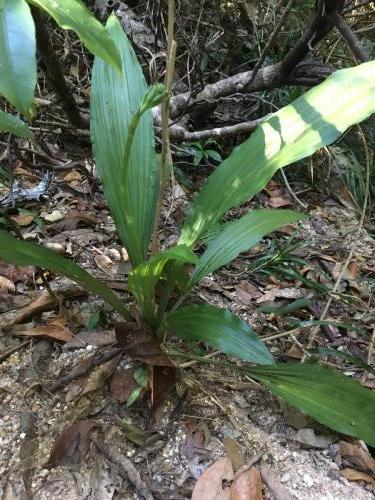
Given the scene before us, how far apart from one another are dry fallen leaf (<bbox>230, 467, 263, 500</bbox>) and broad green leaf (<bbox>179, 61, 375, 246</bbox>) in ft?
1.40

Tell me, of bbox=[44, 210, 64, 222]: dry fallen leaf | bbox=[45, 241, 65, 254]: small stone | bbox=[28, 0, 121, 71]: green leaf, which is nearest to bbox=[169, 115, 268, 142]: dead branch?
bbox=[44, 210, 64, 222]: dry fallen leaf

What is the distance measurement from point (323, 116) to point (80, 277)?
0.53 m

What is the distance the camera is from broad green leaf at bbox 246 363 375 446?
2.88 ft

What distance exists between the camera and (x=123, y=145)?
1.07m

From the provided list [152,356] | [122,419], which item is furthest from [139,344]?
[122,419]

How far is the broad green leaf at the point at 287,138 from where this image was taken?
36.5 inches

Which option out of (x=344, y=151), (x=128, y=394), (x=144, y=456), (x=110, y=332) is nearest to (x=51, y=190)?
(x=110, y=332)

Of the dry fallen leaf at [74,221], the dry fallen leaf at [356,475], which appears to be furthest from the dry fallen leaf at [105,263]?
the dry fallen leaf at [356,475]

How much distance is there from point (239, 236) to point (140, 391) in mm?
343

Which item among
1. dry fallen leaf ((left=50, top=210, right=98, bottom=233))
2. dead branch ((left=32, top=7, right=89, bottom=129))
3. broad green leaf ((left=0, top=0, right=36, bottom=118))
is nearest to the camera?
broad green leaf ((left=0, top=0, right=36, bottom=118))

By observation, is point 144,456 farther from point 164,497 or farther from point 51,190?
point 51,190

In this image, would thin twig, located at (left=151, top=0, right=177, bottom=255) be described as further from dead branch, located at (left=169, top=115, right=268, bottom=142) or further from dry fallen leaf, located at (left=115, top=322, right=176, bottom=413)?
dead branch, located at (left=169, top=115, right=268, bottom=142)

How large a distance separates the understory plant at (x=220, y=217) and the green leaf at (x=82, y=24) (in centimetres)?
33

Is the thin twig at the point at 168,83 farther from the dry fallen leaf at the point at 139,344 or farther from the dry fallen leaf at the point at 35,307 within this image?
the dry fallen leaf at the point at 35,307
